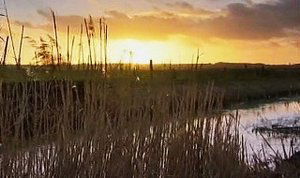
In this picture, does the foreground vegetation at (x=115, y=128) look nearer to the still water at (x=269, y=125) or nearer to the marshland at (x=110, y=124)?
the marshland at (x=110, y=124)

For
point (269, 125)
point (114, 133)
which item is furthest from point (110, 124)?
point (269, 125)

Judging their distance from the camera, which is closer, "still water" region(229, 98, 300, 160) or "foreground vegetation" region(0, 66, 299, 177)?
"foreground vegetation" region(0, 66, 299, 177)

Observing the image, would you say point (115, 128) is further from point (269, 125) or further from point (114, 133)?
point (269, 125)

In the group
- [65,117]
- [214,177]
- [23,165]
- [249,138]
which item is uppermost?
[65,117]

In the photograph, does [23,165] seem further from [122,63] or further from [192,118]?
[192,118]

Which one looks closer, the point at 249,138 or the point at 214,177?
the point at 214,177

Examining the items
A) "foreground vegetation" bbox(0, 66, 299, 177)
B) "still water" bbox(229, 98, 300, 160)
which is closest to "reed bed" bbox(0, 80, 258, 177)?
"foreground vegetation" bbox(0, 66, 299, 177)

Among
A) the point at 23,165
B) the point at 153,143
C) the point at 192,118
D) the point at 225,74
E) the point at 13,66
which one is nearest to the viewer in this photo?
the point at 23,165

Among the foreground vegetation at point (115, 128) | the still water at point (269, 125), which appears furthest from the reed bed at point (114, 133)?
the still water at point (269, 125)

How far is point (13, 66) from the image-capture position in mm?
6484

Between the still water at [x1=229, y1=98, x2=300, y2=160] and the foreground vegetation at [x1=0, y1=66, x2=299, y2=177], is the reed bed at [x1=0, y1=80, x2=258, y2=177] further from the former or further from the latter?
the still water at [x1=229, y1=98, x2=300, y2=160]

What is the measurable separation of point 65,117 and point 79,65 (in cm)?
81

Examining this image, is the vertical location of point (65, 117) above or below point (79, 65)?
below

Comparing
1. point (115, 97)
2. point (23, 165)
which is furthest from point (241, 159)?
point (23, 165)
